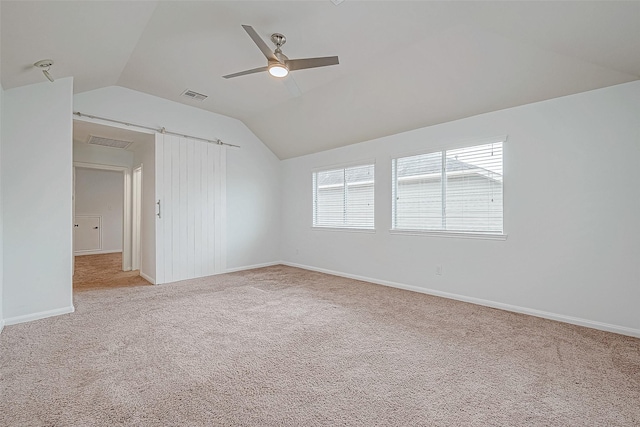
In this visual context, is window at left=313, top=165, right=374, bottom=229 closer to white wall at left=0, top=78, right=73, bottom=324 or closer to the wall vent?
the wall vent

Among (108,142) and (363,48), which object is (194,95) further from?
(363,48)

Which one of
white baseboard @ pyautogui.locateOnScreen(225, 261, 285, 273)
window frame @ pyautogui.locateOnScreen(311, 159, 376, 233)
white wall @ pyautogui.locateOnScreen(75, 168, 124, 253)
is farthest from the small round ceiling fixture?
white wall @ pyautogui.locateOnScreen(75, 168, 124, 253)

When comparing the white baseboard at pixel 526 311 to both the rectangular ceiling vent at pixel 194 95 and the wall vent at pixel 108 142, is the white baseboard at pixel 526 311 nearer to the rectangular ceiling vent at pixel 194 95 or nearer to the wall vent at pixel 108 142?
the rectangular ceiling vent at pixel 194 95

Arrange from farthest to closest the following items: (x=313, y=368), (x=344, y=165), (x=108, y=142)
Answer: (x=344, y=165)
(x=108, y=142)
(x=313, y=368)

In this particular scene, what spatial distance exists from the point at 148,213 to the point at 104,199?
5.15m

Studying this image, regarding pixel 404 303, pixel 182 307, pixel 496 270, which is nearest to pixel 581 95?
pixel 496 270

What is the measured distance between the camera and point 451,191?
3.94 meters

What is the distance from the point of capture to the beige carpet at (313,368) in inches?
64.4

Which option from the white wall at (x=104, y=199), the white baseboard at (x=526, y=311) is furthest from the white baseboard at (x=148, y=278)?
the white wall at (x=104, y=199)

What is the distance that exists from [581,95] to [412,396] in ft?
10.9

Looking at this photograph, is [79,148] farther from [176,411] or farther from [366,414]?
[366,414]

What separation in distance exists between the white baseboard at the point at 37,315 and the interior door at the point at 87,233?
6.03 meters

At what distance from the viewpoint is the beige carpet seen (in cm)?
163

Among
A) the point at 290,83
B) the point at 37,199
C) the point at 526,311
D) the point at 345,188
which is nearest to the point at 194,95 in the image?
the point at 290,83
